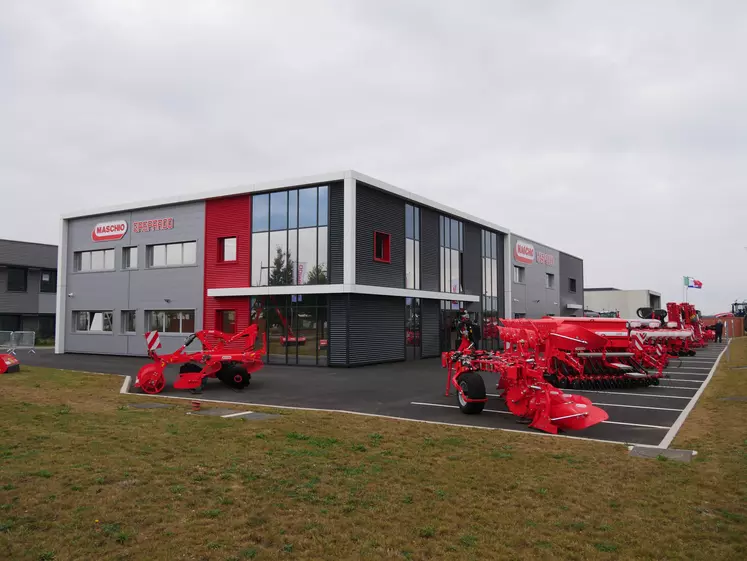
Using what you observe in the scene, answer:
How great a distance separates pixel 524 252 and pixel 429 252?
44.3 ft

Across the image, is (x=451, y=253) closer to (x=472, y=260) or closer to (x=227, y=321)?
(x=472, y=260)

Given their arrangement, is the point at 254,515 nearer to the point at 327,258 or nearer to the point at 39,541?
the point at 39,541

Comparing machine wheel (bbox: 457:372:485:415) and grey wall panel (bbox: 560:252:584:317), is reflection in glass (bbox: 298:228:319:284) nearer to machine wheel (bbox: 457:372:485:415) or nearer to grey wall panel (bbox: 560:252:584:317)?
machine wheel (bbox: 457:372:485:415)

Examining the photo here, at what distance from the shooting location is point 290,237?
2338 centimetres

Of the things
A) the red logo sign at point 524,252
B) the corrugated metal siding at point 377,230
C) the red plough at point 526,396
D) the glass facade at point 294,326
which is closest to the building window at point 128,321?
the glass facade at point 294,326

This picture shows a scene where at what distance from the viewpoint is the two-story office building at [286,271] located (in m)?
22.5

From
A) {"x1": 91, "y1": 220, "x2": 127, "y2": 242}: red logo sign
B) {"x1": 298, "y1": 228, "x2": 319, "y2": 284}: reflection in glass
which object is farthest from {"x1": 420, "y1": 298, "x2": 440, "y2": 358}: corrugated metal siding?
{"x1": 91, "y1": 220, "x2": 127, "y2": 242}: red logo sign

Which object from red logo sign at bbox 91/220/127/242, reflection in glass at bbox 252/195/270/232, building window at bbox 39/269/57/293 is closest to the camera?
reflection in glass at bbox 252/195/270/232

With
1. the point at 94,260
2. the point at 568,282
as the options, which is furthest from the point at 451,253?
the point at 568,282

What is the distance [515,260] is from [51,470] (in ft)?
111

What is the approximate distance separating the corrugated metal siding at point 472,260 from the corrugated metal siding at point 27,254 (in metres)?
32.1

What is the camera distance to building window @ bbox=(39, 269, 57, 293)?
43.8 metres

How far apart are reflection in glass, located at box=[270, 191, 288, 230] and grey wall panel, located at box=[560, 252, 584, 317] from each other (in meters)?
29.5

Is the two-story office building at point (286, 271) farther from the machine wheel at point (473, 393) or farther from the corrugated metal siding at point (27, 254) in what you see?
the corrugated metal siding at point (27, 254)
